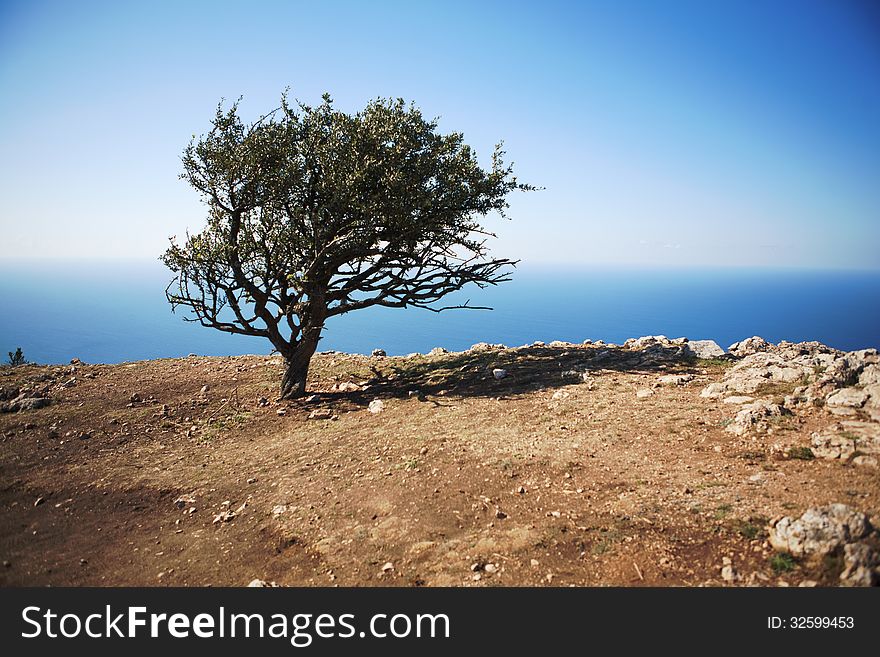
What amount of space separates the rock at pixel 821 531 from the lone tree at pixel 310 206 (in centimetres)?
1403

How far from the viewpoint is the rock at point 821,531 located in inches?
235

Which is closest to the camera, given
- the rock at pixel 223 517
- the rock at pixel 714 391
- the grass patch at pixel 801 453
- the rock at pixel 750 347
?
the grass patch at pixel 801 453

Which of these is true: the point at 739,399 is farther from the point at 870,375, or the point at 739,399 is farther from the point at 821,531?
the point at 821,531

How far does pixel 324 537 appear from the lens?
8773 mm

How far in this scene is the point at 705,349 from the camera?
1944cm

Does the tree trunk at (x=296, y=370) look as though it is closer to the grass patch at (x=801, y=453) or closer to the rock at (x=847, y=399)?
the grass patch at (x=801, y=453)

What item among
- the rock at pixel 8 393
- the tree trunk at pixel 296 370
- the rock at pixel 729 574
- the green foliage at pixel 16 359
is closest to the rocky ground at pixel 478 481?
the rock at pixel 729 574

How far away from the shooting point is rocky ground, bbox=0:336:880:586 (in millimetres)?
7043

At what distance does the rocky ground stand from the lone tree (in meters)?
4.37

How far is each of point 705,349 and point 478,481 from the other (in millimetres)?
14786

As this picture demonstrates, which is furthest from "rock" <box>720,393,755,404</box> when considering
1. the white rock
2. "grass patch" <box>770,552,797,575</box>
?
"grass patch" <box>770,552,797,575</box>
